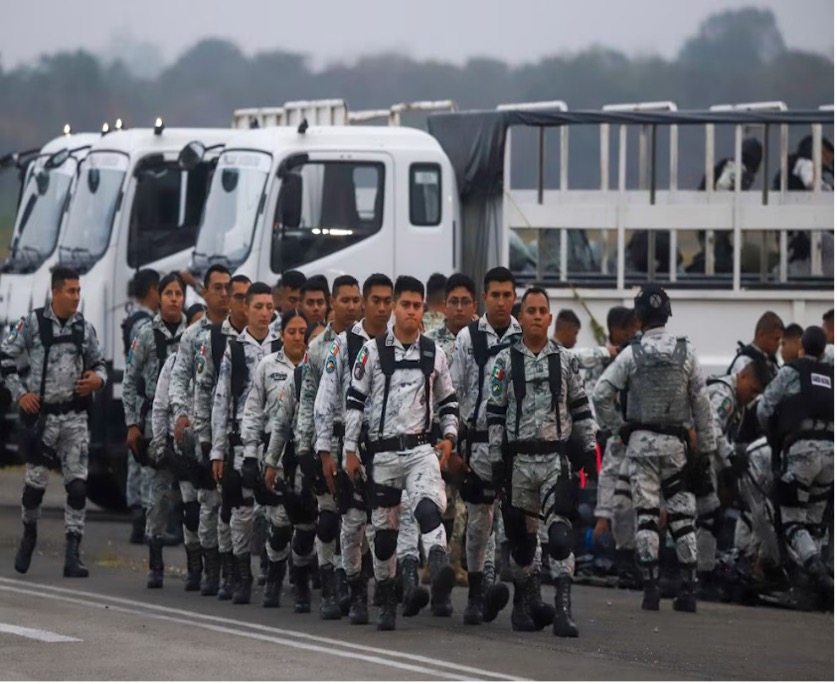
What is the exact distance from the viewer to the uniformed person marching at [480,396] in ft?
45.1

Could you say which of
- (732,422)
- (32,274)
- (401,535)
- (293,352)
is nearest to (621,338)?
(732,422)

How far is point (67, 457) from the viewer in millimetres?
16078

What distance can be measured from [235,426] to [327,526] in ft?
4.10

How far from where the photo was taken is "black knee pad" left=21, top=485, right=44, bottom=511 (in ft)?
52.9

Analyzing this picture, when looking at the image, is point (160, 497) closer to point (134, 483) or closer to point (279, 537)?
point (279, 537)

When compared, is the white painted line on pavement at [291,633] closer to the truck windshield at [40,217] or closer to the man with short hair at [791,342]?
the man with short hair at [791,342]

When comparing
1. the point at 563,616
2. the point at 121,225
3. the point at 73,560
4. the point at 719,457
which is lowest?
the point at 563,616

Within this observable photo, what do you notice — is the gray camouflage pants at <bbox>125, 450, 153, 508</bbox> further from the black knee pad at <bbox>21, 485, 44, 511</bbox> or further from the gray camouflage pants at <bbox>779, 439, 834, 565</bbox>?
the gray camouflage pants at <bbox>779, 439, 834, 565</bbox>

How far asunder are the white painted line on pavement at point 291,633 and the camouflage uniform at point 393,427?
625mm

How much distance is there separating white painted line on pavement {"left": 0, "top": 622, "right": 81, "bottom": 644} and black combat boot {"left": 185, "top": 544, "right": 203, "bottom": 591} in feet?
8.39

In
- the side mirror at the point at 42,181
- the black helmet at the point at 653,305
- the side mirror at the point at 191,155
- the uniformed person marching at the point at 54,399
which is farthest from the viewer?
the side mirror at the point at 42,181

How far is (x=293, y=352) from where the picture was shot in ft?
47.6

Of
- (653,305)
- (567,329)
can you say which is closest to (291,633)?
(653,305)

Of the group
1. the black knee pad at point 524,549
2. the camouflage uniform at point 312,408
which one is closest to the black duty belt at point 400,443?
the camouflage uniform at point 312,408
